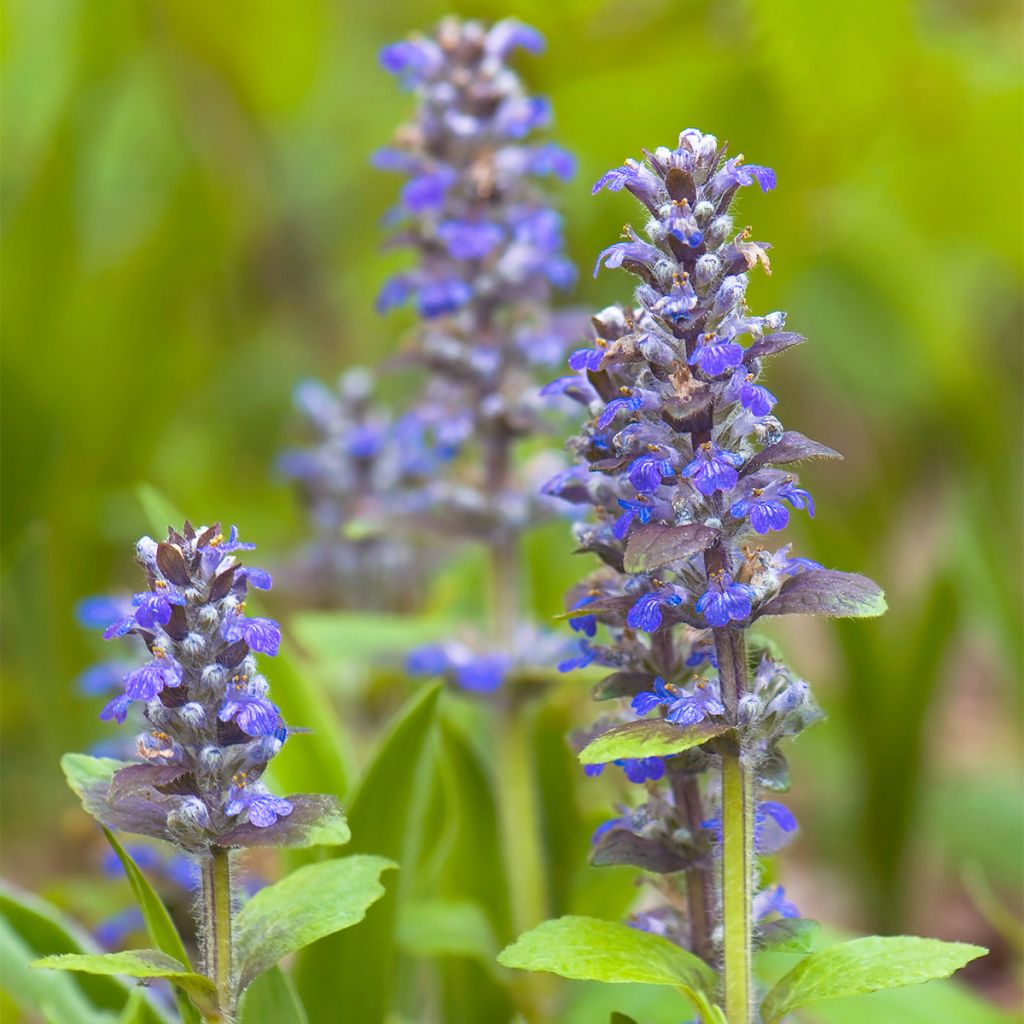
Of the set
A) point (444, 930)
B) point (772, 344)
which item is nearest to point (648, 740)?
point (772, 344)

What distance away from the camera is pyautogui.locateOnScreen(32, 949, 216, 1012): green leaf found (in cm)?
174

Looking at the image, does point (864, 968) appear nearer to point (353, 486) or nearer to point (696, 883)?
point (696, 883)

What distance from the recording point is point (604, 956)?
6.11 feet

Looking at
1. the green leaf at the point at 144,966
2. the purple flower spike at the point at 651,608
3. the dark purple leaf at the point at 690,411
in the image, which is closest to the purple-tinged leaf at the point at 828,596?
the purple flower spike at the point at 651,608

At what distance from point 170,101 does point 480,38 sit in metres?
3.34

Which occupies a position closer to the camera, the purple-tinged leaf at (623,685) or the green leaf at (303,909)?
the green leaf at (303,909)

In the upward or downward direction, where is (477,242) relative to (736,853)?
upward

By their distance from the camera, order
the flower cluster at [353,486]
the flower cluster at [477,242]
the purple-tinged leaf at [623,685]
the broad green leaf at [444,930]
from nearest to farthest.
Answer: the purple-tinged leaf at [623,685] < the broad green leaf at [444,930] < the flower cluster at [477,242] < the flower cluster at [353,486]

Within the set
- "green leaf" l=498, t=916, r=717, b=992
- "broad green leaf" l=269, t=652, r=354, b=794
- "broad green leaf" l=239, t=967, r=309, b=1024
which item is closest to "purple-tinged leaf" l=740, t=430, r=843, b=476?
"green leaf" l=498, t=916, r=717, b=992

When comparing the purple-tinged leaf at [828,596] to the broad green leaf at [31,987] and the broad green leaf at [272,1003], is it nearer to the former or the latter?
the broad green leaf at [272,1003]

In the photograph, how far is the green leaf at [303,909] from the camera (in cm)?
192

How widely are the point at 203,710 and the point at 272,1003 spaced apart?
51 centimetres

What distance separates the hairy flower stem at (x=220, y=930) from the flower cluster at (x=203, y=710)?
0.14ft

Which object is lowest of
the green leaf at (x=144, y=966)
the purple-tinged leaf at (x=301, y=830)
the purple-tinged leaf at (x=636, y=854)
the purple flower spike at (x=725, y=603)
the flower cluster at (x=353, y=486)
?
the green leaf at (x=144, y=966)
